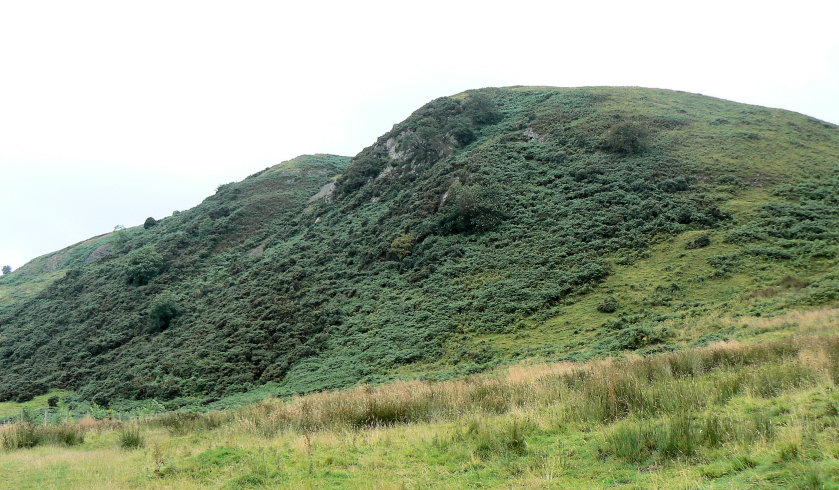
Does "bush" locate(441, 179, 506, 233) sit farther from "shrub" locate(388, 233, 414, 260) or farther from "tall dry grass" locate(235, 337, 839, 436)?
"tall dry grass" locate(235, 337, 839, 436)

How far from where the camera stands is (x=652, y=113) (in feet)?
162

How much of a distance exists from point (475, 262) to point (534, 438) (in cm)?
2577

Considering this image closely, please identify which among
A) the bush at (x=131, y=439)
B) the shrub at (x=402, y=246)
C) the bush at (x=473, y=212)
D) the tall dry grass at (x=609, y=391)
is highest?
the bush at (x=473, y=212)

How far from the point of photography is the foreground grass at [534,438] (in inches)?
216

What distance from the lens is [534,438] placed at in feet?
24.3

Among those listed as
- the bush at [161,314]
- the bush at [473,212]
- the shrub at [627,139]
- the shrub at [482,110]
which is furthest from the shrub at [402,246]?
the shrub at [482,110]

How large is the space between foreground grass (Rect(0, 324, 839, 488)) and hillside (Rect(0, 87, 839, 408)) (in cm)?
738

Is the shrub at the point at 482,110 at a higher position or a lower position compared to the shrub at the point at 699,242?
higher

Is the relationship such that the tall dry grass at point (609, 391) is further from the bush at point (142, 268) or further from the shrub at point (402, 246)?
the bush at point (142, 268)

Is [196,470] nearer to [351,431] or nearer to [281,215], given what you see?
[351,431]

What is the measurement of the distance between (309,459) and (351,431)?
5.21ft

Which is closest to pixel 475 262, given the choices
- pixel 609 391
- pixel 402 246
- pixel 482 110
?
pixel 402 246

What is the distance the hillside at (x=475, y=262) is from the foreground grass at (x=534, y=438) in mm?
7377

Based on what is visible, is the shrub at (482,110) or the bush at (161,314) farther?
the shrub at (482,110)
